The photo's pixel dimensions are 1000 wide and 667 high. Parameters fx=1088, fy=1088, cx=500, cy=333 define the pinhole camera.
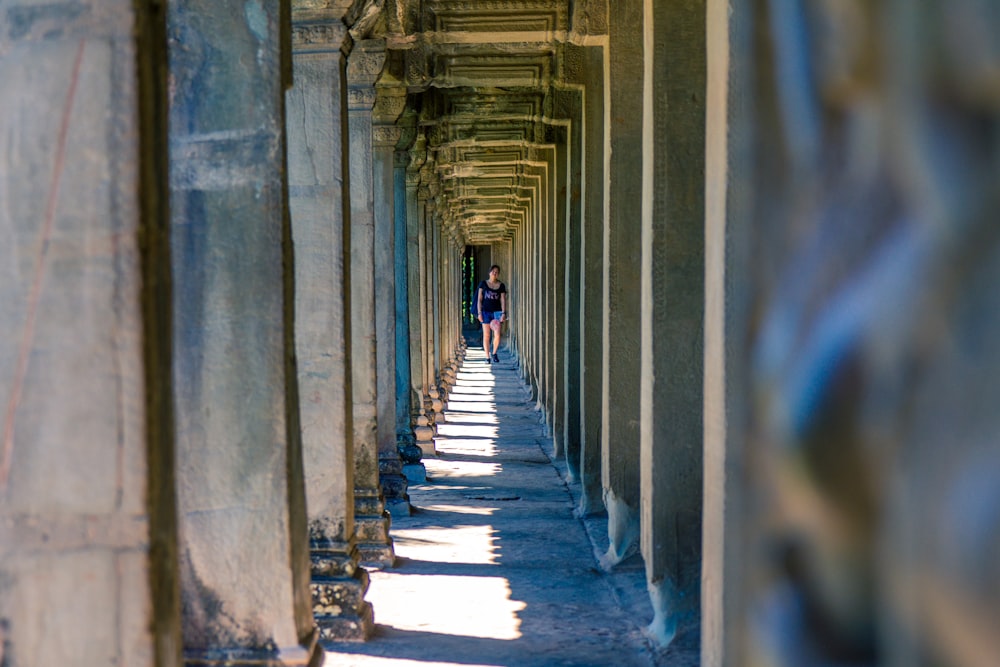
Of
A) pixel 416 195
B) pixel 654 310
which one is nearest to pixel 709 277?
pixel 654 310

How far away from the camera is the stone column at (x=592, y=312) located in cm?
858

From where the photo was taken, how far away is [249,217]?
13.9 ft

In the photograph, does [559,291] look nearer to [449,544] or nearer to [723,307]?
[449,544]

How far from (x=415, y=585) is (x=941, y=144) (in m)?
6.77

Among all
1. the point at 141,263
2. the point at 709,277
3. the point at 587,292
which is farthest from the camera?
the point at 587,292

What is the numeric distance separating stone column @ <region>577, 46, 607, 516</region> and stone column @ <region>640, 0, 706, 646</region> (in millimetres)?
3387

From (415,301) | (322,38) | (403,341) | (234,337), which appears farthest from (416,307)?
(234,337)

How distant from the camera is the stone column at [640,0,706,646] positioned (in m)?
4.97

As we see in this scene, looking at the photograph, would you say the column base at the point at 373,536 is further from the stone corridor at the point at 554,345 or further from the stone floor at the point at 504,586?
the stone floor at the point at 504,586

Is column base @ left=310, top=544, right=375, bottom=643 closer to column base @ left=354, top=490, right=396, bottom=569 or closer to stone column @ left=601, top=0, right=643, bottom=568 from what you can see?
column base @ left=354, top=490, right=396, bottom=569

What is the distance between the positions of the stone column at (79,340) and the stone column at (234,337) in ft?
5.64

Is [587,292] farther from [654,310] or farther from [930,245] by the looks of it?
[930,245]

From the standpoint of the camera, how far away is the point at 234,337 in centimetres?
424

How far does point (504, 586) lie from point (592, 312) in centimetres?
260
